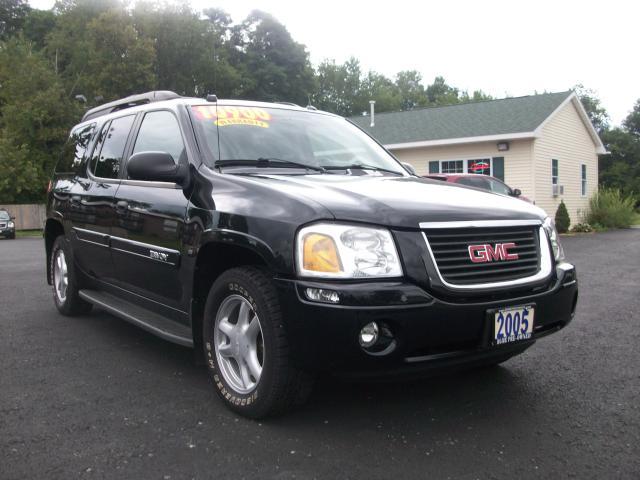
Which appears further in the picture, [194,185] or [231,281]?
[194,185]

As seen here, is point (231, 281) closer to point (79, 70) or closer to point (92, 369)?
point (92, 369)

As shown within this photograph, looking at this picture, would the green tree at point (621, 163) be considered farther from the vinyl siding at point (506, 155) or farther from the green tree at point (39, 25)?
the green tree at point (39, 25)

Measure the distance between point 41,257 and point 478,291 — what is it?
12421 mm

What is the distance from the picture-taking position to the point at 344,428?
3.11m

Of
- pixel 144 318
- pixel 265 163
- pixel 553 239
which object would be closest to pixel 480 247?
pixel 553 239

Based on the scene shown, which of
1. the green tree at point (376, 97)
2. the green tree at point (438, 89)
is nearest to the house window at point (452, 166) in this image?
the green tree at point (376, 97)

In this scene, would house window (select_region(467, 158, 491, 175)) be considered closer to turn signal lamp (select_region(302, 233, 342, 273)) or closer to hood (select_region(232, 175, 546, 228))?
hood (select_region(232, 175, 546, 228))

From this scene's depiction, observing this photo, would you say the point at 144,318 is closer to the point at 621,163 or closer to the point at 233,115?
the point at 233,115

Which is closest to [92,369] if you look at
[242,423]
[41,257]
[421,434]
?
[242,423]

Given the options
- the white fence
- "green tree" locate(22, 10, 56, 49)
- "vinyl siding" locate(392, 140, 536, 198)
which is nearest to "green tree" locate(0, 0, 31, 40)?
"green tree" locate(22, 10, 56, 49)

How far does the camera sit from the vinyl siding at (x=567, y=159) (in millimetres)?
19922

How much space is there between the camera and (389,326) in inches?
109

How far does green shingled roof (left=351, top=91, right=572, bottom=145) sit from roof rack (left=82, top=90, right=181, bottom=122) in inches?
622

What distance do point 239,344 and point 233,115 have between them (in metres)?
1.70
